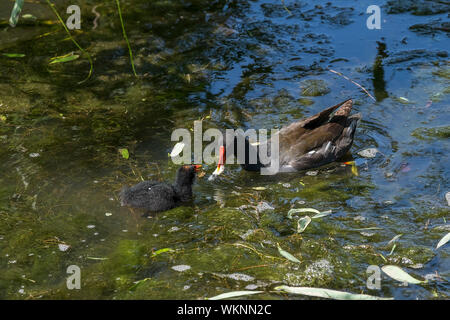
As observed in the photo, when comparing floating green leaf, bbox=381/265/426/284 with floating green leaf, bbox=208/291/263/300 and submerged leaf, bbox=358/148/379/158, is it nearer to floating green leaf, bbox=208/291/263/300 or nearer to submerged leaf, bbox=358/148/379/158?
floating green leaf, bbox=208/291/263/300

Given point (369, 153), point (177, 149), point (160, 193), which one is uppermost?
point (177, 149)

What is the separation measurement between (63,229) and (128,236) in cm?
50

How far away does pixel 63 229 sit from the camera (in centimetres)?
430

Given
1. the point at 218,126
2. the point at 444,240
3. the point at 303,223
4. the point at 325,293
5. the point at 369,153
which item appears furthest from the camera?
the point at 218,126

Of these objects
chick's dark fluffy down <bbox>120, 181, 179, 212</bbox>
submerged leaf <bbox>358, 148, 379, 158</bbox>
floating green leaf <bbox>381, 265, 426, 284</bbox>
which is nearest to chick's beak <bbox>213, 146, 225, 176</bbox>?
chick's dark fluffy down <bbox>120, 181, 179, 212</bbox>

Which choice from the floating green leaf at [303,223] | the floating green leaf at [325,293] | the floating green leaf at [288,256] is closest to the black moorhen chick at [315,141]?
the floating green leaf at [303,223]

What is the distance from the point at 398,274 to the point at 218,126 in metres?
2.76

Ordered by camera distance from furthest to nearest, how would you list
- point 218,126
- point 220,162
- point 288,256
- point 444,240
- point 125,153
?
1. point 218,126
2. point 125,153
3. point 220,162
4. point 444,240
5. point 288,256

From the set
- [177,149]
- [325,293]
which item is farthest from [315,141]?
[325,293]

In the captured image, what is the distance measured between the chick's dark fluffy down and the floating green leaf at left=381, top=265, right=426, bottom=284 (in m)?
1.81

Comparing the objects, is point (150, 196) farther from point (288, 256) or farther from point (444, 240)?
point (444, 240)

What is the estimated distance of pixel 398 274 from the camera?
142 inches

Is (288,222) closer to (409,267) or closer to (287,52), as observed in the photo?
(409,267)
